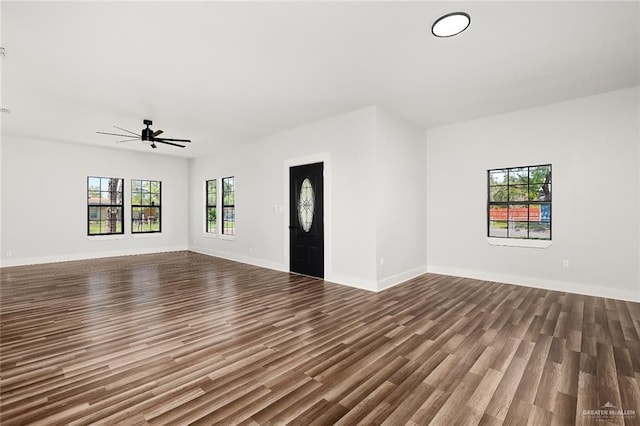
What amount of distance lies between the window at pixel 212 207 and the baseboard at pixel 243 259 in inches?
24.0

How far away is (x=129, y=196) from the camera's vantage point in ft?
26.8

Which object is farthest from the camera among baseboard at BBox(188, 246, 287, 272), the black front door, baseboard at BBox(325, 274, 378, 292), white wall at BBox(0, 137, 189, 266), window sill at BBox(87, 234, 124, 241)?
window sill at BBox(87, 234, 124, 241)

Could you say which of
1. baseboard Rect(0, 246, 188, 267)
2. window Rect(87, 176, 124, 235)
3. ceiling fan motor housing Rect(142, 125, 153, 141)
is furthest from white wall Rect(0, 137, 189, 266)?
ceiling fan motor housing Rect(142, 125, 153, 141)

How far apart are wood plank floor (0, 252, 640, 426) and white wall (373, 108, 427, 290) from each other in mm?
685

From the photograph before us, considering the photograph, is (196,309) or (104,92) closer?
(196,309)

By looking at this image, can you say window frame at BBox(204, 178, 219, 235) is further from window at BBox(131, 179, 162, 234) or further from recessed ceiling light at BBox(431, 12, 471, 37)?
recessed ceiling light at BBox(431, 12, 471, 37)

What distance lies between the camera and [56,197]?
23.1 ft

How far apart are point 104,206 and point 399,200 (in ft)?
25.0

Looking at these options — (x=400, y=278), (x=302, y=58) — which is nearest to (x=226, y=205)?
(x=400, y=278)

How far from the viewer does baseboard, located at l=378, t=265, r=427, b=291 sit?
15.1 feet

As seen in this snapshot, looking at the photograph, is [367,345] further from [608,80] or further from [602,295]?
[608,80]

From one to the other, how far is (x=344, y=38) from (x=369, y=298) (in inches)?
126

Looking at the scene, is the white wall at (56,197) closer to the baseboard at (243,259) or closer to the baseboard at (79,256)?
the baseboard at (79,256)

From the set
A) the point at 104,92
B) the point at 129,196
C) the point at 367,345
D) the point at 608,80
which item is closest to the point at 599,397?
the point at 367,345
